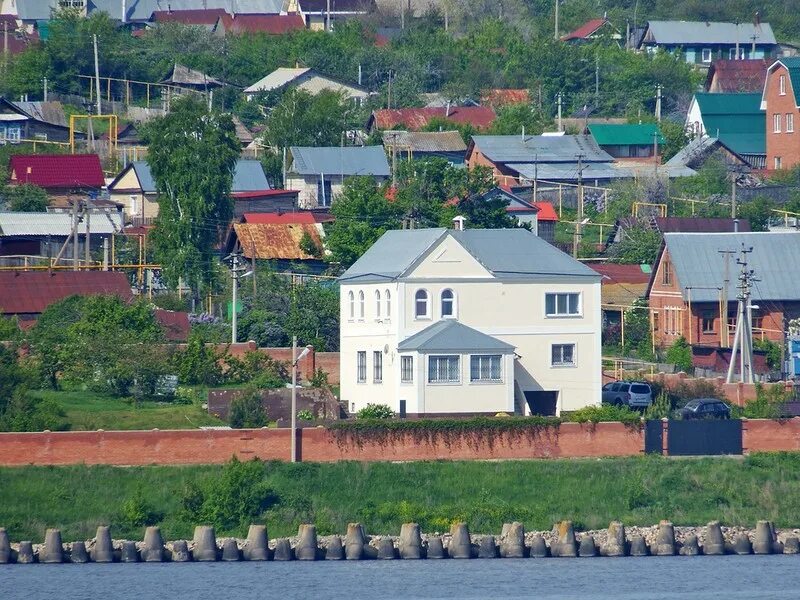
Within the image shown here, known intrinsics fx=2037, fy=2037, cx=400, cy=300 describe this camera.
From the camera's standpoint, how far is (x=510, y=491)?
49.5 metres

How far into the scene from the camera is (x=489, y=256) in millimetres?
58281

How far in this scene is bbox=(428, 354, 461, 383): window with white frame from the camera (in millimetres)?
54844

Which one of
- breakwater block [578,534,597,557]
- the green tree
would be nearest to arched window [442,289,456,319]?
breakwater block [578,534,597,557]

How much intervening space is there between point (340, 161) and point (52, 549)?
165ft

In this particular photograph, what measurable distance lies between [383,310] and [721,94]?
52.3 metres

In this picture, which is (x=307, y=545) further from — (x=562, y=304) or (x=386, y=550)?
(x=562, y=304)

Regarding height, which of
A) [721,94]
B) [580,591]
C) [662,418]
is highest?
[721,94]

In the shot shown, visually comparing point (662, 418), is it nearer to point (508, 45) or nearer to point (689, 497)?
point (689, 497)

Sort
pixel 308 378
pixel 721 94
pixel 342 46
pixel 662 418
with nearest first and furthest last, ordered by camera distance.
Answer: pixel 662 418 < pixel 308 378 < pixel 721 94 < pixel 342 46

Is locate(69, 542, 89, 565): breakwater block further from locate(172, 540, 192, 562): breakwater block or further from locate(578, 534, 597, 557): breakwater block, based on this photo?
locate(578, 534, 597, 557): breakwater block

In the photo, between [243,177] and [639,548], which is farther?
[243,177]

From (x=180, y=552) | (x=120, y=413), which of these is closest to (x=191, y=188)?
(x=120, y=413)

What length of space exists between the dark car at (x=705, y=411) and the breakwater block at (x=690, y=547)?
28.5ft

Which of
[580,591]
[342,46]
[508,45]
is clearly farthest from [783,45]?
[580,591]
